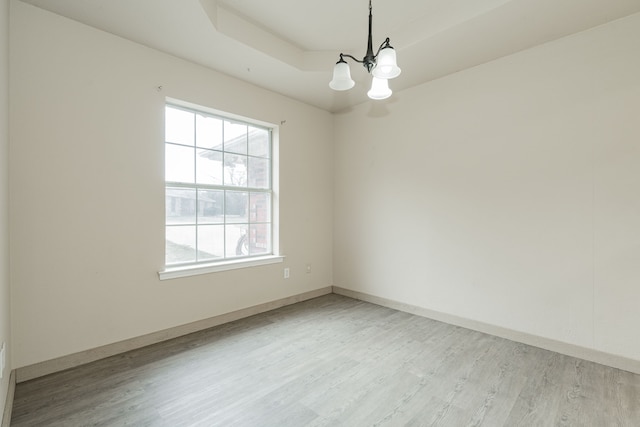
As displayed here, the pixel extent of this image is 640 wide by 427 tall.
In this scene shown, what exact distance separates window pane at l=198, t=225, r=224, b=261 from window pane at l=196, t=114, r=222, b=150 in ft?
2.94

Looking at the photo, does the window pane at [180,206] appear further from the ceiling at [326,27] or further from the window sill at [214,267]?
the ceiling at [326,27]

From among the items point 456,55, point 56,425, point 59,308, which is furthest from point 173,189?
point 456,55

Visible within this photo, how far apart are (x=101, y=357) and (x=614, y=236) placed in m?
4.29

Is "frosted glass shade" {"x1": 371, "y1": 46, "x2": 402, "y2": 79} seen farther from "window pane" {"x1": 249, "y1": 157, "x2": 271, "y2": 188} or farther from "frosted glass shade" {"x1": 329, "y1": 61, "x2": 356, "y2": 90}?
"window pane" {"x1": 249, "y1": 157, "x2": 271, "y2": 188}

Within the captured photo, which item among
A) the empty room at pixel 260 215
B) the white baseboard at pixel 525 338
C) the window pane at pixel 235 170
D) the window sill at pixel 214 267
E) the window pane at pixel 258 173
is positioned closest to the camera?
the empty room at pixel 260 215

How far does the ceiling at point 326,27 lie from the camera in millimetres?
2221

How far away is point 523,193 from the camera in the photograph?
2.79 m

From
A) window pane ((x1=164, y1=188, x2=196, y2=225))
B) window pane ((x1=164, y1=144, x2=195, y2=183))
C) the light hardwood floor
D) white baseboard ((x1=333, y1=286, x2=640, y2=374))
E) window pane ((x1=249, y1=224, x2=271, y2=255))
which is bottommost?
the light hardwood floor

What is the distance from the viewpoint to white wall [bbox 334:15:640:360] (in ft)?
7.70

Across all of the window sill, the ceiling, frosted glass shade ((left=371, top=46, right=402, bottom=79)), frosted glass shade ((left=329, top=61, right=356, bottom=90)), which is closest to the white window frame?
the window sill

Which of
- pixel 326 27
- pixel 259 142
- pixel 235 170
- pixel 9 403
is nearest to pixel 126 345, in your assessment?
pixel 9 403

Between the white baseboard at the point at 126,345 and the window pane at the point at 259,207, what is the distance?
3.48ft

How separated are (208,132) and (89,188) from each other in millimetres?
1258

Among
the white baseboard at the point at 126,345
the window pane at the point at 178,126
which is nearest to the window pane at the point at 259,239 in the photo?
the white baseboard at the point at 126,345
